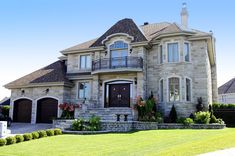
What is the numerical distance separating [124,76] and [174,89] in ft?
14.4

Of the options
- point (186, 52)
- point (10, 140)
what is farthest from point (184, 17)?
point (10, 140)

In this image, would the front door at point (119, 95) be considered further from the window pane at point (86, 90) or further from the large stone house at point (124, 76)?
the window pane at point (86, 90)

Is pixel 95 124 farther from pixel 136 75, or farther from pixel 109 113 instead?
pixel 136 75

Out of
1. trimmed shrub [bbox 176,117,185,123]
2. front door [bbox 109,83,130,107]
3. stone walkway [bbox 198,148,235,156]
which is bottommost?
stone walkway [bbox 198,148,235,156]

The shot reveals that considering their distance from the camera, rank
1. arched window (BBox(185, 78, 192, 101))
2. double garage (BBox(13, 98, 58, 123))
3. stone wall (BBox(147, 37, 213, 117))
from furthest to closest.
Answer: double garage (BBox(13, 98, 58, 123))
arched window (BBox(185, 78, 192, 101))
stone wall (BBox(147, 37, 213, 117))

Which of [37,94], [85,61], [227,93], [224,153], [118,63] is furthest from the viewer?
[227,93]

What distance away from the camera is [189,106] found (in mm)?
20016

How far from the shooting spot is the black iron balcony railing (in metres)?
21.3

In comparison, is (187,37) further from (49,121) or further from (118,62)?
(49,121)

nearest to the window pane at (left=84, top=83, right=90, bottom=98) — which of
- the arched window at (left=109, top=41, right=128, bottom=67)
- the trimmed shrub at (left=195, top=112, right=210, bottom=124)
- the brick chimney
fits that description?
the arched window at (left=109, top=41, right=128, bottom=67)

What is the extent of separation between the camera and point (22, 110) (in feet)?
81.8

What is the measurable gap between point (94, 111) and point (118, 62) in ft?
15.6

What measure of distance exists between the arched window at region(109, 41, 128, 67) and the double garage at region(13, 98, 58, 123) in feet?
22.0

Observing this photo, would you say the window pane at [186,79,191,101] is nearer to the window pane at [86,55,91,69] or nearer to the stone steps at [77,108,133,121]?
the stone steps at [77,108,133,121]
